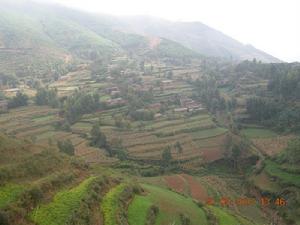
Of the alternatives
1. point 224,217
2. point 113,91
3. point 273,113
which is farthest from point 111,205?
point 113,91

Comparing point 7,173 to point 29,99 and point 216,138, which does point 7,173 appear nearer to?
point 216,138

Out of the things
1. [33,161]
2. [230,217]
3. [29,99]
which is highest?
[33,161]

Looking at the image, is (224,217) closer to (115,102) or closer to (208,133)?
(208,133)

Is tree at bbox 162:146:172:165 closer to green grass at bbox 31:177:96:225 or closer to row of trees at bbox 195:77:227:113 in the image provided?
green grass at bbox 31:177:96:225

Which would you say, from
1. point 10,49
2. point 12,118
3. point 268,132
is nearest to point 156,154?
point 268,132
